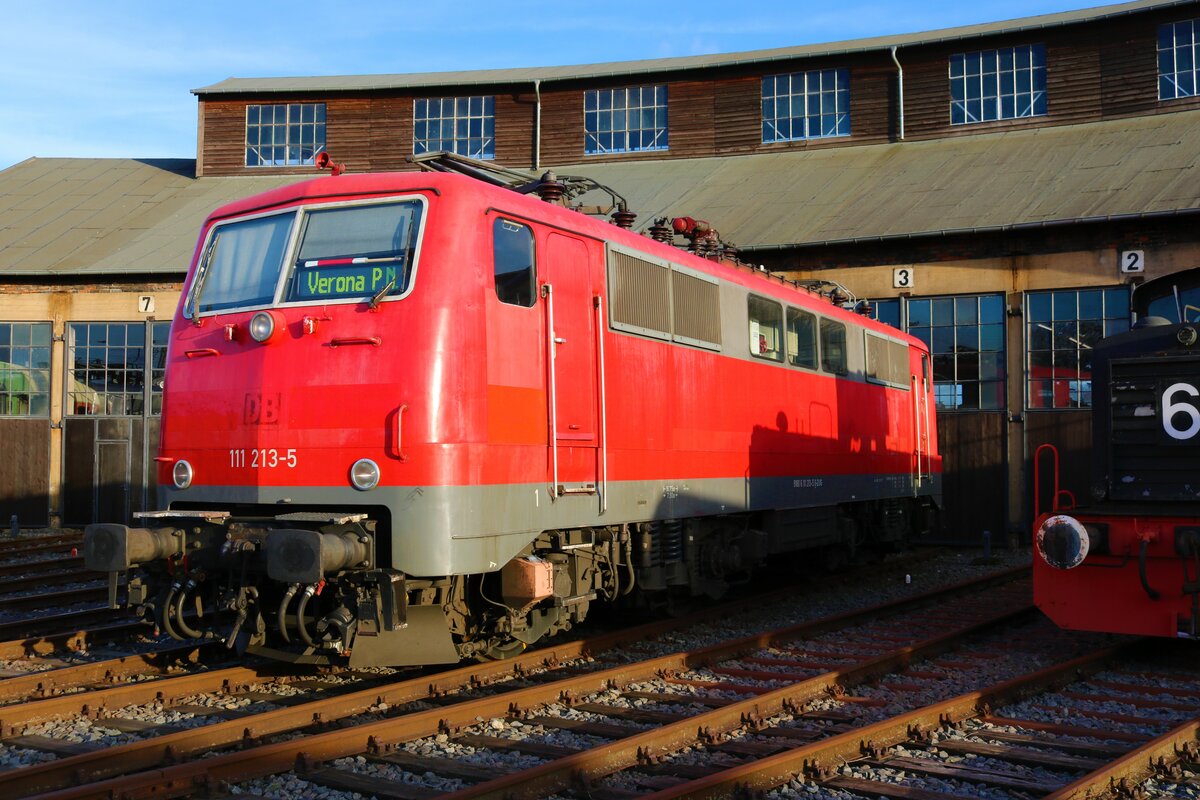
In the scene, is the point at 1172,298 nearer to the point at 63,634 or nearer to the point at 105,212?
the point at 63,634

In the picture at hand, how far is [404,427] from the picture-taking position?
6.95 meters

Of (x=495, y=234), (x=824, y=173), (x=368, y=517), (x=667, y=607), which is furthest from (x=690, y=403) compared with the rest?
(x=824, y=173)

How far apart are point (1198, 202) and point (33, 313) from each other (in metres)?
23.6

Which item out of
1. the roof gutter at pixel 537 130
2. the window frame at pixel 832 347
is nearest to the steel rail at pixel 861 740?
the window frame at pixel 832 347

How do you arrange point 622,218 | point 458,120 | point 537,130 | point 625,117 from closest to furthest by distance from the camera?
point 622,218
point 625,117
point 537,130
point 458,120

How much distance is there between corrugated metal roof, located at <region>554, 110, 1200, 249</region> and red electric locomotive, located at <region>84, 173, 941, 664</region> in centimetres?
1332

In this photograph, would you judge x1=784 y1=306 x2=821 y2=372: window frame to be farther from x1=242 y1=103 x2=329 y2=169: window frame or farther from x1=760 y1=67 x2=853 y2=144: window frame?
x1=242 y1=103 x2=329 y2=169: window frame

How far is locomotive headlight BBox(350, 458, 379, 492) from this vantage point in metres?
6.97

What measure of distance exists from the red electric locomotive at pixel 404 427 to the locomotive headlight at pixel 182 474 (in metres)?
0.01

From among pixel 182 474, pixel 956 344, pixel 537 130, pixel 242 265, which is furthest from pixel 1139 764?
pixel 537 130

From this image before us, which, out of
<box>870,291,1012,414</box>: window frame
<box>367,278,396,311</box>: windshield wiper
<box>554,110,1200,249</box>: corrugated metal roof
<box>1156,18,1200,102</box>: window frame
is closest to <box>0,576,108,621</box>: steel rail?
→ <box>367,278,396,311</box>: windshield wiper

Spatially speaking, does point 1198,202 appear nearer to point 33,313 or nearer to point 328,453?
point 328,453

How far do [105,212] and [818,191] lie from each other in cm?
1765

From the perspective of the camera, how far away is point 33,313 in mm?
24156
